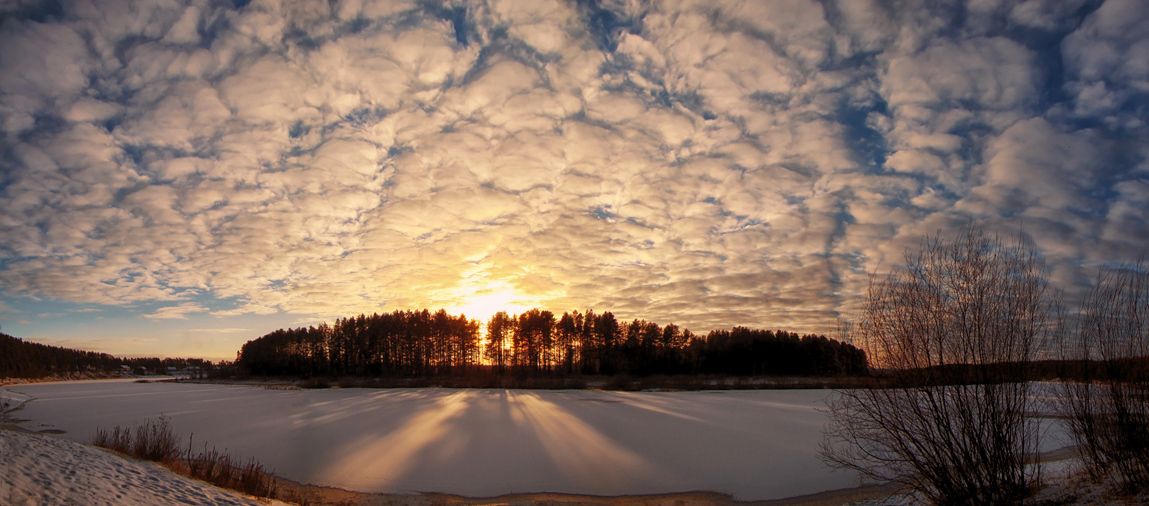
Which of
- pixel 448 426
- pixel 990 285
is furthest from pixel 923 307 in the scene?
pixel 448 426

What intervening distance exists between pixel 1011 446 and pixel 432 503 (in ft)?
28.9

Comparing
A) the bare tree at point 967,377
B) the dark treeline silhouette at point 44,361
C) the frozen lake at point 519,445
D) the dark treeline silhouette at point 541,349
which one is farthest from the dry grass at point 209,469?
the dark treeline silhouette at point 44,361

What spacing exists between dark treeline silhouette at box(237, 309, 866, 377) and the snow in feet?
141

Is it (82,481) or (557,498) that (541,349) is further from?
(82,481)

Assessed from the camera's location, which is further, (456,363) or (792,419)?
(456,363)

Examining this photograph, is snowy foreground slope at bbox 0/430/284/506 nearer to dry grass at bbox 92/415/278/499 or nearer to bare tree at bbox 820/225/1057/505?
dry grass at bbox 92/415/278/499

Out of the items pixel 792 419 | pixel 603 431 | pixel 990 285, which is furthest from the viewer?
pixel 792 419

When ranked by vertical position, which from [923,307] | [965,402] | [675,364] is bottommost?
[675,364]

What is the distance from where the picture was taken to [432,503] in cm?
895

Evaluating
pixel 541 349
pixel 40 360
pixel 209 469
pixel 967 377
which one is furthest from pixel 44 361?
pixel 967 377

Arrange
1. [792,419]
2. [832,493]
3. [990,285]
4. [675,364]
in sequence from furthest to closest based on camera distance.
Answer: [675,364] → [792,419] → [832,493] → [990,285]

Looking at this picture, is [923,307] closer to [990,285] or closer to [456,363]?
[990,285]

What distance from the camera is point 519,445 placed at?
14.4m

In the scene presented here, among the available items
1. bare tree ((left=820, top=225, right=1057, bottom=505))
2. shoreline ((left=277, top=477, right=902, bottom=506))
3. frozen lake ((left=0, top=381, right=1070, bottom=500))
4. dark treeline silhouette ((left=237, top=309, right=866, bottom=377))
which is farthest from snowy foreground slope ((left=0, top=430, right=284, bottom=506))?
dark treeline silhouette ((left=237, top=309, right=866, bottom=377))
